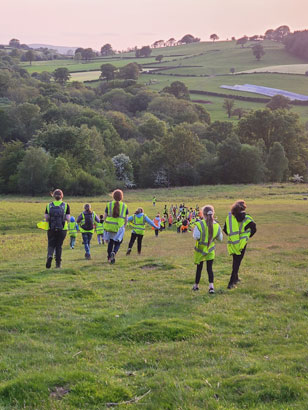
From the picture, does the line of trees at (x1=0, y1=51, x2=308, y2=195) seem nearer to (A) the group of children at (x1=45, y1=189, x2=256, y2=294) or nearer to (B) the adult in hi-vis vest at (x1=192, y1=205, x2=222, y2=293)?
(A) the group of children at (x1=45, y1=189, x2=256, y2=294)

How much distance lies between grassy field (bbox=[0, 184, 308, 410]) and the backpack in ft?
9.19

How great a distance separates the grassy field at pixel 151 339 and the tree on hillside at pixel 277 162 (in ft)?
267

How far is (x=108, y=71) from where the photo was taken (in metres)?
187

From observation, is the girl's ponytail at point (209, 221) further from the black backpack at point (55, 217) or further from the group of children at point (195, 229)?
the black backpack at point (55, 217)

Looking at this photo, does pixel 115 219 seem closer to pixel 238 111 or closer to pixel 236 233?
pixel 236 233

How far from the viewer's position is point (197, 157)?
324 ft

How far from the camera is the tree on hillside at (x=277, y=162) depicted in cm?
9612

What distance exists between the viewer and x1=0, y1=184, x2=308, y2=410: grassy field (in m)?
6.70

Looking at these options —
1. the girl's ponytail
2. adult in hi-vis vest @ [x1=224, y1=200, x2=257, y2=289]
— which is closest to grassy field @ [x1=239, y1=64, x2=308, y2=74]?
adult in hi-vis vest @ [x1=224, y1=200, x2=257, y2=289]

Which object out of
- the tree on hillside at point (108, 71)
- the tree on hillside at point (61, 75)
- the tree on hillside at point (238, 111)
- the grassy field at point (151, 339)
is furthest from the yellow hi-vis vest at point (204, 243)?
the tree on hillside at point (108, 71)

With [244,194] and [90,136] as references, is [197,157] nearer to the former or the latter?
[90,136]

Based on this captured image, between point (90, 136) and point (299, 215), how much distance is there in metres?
62.9

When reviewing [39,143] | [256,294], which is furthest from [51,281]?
[39,143]

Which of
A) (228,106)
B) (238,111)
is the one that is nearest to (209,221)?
(238,111)
